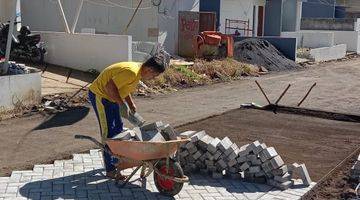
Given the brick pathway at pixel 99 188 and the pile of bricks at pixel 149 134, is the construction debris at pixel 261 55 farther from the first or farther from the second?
the pile of bricks at pixel 149 134

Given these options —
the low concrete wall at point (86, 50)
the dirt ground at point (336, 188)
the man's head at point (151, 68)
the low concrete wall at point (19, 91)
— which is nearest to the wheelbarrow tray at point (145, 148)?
the man's head at point (151, 68)

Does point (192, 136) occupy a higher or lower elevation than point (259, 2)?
lower

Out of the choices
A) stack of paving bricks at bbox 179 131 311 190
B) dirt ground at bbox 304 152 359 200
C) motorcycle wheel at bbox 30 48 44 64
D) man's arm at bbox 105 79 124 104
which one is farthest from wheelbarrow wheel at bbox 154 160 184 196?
motorcycle wheel at bbox 30 48 44 64

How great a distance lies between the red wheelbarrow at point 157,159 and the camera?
5625 millimetres

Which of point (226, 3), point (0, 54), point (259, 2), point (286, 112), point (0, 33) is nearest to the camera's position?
point (286, 112)

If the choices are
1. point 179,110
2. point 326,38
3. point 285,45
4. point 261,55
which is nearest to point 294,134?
point 179,110

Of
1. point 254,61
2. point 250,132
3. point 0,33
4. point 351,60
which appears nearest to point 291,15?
point 351,60

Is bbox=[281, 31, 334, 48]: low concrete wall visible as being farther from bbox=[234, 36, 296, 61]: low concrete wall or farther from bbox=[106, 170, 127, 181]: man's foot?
bbox=[106, 170, 127, 181]: man's foot

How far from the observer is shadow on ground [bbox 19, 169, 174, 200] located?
5.85 meters

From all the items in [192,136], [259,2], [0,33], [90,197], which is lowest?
[90,197]

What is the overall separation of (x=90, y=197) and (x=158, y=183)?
0.79 metres

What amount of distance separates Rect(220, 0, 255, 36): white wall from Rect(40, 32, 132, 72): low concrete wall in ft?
37.5

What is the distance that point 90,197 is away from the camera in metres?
5.82

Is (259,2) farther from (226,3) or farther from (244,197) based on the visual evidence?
(244,197)
